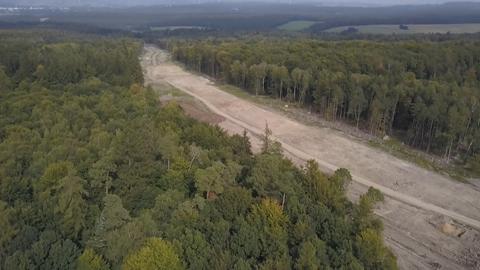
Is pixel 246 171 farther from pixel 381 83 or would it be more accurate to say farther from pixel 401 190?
pixel 381 83

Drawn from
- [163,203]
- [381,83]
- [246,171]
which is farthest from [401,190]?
[163,203]

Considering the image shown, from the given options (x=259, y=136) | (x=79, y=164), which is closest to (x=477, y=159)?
(x=259, y=136)

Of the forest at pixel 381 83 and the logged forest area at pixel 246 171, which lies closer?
the logged forest area at pixel 246 171

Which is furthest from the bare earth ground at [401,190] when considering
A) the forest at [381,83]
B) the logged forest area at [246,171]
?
the forest at [381,83]

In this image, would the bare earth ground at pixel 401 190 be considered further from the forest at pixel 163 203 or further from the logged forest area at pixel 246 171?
the forest at pixel 163 203

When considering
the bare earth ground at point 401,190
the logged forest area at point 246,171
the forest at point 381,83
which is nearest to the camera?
the logged forest area at point 246,171

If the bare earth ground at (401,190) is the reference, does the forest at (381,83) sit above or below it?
above
